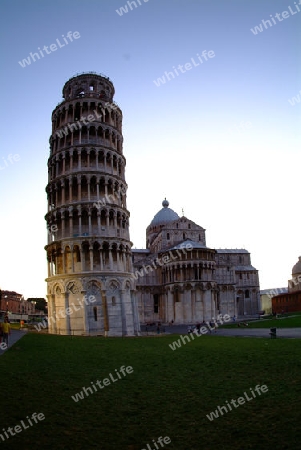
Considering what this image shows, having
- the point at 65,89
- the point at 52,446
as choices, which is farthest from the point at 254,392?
the point at 65,89

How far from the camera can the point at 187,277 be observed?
68938mm

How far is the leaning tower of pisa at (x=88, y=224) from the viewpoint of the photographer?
140 ft

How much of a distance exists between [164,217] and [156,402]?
79306 mm

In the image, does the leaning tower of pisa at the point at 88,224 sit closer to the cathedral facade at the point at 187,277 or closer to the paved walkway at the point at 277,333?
the paved walkway at the point at 277,333

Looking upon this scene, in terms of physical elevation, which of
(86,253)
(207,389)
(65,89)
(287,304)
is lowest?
(287,304)

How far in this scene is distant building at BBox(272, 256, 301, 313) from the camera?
80.8 m

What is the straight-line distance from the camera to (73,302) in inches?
1689

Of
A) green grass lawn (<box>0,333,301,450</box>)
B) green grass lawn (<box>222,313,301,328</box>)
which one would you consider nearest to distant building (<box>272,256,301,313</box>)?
green grass lawn (<box>222,313,301,328</box>)

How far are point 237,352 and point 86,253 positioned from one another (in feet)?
87.0

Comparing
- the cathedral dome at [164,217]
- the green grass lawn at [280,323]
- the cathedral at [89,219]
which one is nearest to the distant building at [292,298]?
the cathedral dome at [164,217]

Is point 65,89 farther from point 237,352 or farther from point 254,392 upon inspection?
point 254,392

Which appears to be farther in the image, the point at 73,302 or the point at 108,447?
the point at 73,302

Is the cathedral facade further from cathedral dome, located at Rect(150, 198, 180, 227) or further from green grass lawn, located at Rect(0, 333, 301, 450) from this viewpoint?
green grass lawn, located at Rect(0, 333, 301, 450)

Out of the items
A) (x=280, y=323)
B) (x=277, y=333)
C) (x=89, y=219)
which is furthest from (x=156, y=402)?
(x=280, y=323)
